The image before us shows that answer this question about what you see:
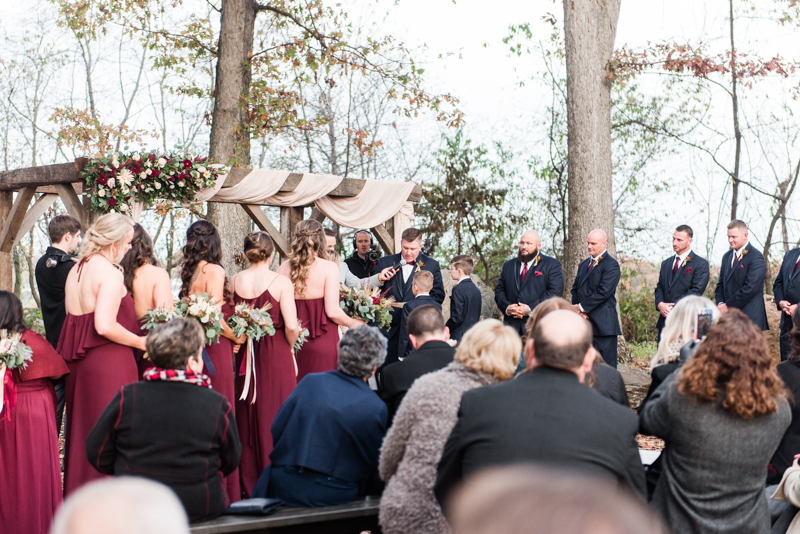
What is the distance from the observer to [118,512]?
1038 mm

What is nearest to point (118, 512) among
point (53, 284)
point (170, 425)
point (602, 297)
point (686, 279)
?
point (170, 425)

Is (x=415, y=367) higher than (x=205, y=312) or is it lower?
lower

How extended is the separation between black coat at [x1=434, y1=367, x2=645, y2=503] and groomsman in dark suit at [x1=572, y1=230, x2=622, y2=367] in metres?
5.41

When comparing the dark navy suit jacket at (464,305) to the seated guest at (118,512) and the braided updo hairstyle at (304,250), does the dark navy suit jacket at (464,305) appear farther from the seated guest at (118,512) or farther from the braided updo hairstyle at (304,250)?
the seated guest at (118,512)

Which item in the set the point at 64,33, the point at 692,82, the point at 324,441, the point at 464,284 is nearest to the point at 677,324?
the point at 324,441

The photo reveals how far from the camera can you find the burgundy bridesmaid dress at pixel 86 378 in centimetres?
468

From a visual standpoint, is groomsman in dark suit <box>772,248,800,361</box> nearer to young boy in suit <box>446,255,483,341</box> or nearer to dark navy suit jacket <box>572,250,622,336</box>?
dark navy suit jacket <box>572,250,622,336</box>

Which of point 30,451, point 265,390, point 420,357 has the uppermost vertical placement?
point 420,357

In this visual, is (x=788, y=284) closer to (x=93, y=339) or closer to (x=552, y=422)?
(x=552, y=422)

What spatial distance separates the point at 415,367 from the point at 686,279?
509 centimetres

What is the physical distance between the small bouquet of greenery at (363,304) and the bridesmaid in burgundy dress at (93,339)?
92.2 inches

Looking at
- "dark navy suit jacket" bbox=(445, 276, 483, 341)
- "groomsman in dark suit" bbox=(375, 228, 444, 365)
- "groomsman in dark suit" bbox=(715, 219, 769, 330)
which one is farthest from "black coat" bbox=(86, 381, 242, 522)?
"groomsman in dark suit" bbox=(715, 219, 769, 330)

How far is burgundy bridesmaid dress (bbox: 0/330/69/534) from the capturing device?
14.7ft

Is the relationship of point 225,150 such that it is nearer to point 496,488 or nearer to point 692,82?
point 692,82
